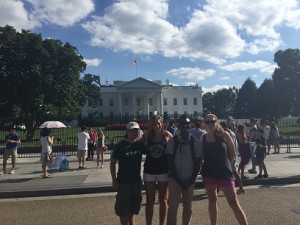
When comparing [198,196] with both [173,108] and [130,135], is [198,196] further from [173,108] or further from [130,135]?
[173,108]

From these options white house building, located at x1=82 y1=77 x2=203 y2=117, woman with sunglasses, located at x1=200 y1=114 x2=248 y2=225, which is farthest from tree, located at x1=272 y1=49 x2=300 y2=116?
woman with sunglasses, located at x1=200 y1=114 x2=248 y2=225

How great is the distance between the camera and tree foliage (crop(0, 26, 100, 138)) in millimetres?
36188

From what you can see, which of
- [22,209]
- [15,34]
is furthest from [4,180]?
[15,34]

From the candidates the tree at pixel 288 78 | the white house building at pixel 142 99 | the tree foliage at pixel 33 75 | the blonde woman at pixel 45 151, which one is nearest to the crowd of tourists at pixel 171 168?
the blonde woman at pixel 45 151

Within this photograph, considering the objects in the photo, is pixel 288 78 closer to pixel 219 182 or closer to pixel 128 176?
pixel 219 182

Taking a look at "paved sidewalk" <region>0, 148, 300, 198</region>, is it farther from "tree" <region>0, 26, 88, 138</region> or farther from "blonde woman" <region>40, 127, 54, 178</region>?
"tree" <region>0, 26, 88, 138</region>

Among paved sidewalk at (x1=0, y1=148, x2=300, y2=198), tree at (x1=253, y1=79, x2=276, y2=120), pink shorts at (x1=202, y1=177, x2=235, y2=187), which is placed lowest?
paved sidewalk at (x1=0, y1=148, x2=300, y2=198)

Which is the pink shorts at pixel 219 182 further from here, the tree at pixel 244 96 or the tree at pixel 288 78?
Result: the tree at pixel 244 96

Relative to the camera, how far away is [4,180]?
39.8ft

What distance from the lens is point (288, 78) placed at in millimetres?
50812

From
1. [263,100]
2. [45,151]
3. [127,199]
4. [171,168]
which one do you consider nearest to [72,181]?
[45,151]

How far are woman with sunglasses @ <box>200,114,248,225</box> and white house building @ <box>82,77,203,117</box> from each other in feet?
275

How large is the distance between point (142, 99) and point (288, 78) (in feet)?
169

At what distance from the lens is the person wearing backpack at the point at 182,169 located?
5.55m
